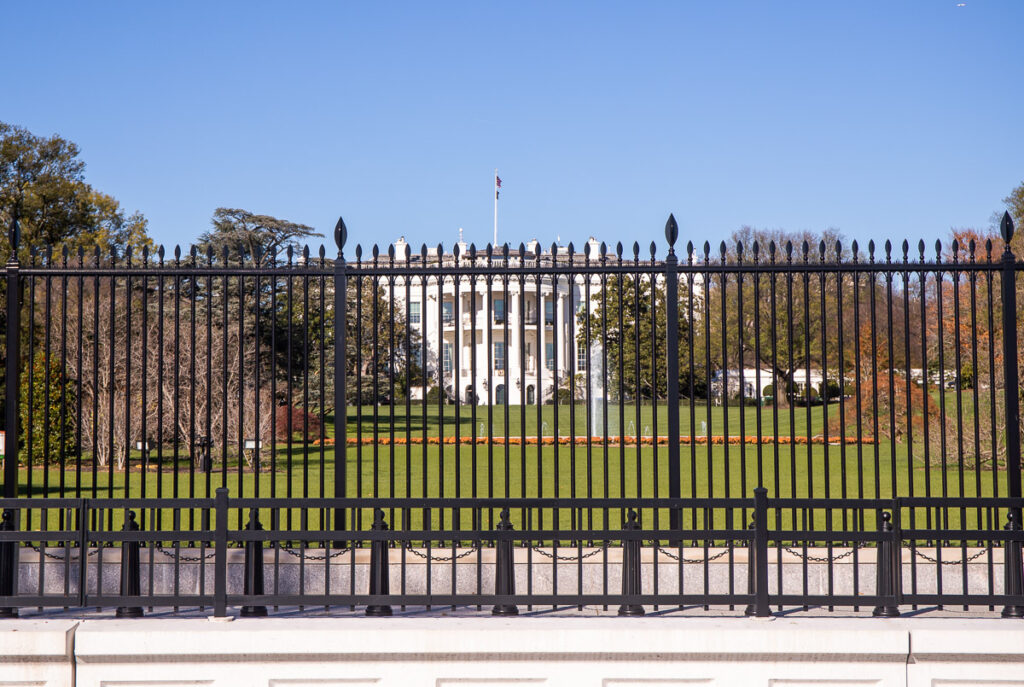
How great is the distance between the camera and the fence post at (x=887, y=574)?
5.68 meters

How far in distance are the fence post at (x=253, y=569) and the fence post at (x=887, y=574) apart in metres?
3.68

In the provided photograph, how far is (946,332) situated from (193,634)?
17.2 metres

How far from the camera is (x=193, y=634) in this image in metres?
4.91

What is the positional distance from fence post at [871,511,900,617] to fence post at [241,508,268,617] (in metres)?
3.68

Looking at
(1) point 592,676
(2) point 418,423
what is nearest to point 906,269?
(1) point 592,676

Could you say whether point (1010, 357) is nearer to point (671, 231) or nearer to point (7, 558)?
point (671, 231)

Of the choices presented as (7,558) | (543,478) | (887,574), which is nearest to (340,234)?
(7,558)

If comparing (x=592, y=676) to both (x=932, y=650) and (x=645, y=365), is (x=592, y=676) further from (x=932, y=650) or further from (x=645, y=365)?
(x=645, y=365)

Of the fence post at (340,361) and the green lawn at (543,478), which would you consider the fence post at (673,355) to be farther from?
the green lawn at (543,478)

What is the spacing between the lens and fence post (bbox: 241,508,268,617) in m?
5.80

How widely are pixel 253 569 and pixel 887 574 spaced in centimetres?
410

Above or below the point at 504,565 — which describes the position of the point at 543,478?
below

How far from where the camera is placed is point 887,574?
6504 mm

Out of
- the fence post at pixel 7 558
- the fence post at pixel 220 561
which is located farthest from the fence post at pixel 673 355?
the fence post at pixel 7 558
